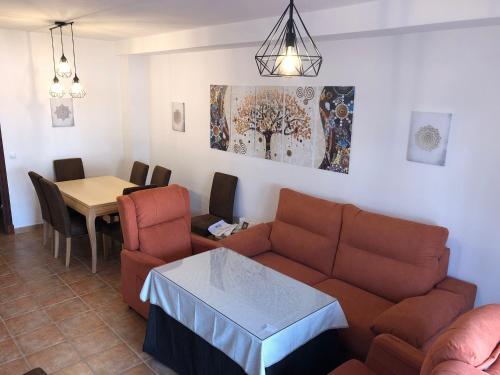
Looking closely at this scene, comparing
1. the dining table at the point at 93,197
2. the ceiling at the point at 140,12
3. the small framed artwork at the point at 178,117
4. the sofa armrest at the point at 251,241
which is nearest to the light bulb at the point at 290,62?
the ceiling at the point at 140,12

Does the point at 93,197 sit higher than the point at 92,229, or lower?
higher

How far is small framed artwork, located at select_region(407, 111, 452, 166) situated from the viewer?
2859mm

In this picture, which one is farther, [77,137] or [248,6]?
[77,137]

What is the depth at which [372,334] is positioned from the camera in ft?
8.02

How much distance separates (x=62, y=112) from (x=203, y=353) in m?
4.16

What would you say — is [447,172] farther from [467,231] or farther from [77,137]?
[77,137]

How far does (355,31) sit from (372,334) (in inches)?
84.0

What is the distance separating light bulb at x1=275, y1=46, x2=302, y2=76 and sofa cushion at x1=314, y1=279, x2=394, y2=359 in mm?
1600

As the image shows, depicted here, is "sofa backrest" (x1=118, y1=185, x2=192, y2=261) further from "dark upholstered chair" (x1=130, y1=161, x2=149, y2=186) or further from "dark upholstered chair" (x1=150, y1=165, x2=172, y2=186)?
"dark upholstered chair" (x1=130, y1=161, x2=149, y2=186)

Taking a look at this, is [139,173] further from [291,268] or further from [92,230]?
[291,268]

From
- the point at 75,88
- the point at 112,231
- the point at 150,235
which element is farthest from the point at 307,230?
the point at 75,88

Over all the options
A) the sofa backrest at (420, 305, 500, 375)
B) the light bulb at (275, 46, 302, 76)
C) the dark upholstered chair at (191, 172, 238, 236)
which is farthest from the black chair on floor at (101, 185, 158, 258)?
the sofa backrest at (420, 305, 500, 375)

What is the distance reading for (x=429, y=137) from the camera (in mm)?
2938

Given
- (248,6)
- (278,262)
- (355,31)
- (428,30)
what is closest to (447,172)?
(428,30)
